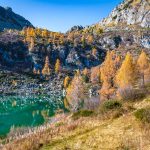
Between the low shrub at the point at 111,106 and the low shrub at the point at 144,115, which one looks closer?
the low shrub at the point at 144,115

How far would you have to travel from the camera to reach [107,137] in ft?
54.9

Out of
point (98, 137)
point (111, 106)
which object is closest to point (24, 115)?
point (111, 106)

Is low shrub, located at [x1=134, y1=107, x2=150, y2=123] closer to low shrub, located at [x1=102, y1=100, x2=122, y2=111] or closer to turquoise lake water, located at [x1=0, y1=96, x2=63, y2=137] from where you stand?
low shrub, located at [x1=102, y1=100, x2=122, y2=111]

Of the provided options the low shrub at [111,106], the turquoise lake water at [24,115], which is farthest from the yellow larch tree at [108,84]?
the low shrub at [111,106]

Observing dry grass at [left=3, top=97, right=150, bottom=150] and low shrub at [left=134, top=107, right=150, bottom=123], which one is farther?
low shrub at [left=134, top=107, right=150, bottom=123]

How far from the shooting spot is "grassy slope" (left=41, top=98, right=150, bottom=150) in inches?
593

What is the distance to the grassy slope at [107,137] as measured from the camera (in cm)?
1507

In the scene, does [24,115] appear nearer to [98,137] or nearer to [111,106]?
[111,106]

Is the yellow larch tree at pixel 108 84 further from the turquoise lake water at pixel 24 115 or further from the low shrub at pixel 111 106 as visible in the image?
the low shrub at pixel 111 106

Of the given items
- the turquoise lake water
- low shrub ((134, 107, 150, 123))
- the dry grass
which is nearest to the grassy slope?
the dry grass

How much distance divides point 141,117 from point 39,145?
506 cm

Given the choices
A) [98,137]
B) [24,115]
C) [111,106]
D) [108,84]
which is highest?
[111,106]

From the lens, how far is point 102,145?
51.8 ft

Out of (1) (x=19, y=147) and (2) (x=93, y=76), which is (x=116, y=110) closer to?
(1) (x=19, y=147)
